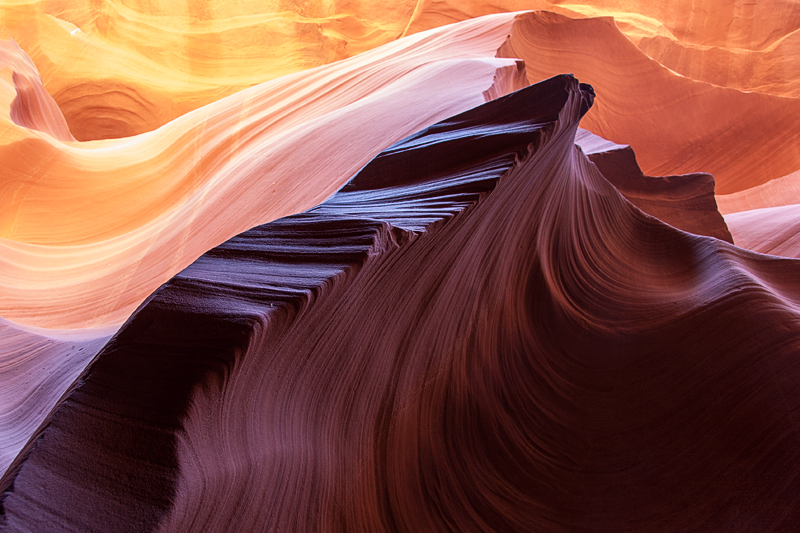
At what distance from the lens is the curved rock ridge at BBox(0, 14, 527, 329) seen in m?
0.97

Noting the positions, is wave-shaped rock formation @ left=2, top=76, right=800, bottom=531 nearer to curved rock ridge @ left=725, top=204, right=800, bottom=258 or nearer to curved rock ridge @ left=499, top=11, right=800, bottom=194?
curved rock ridge @ left=725, top=204, right=800, bottom=258

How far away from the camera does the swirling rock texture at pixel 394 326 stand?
1.18 ft

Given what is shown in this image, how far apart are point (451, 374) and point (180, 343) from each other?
34 cm

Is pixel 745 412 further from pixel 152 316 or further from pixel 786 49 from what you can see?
pixel 786 49

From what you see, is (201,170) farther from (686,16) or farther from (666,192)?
(686,16)

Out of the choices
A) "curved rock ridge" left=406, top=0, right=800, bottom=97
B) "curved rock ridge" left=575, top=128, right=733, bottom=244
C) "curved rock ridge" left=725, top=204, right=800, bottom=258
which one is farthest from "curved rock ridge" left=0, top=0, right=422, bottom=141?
"curved rock ridge" left=725, top=204, right=800, bottom=258

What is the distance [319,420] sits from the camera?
47 cm

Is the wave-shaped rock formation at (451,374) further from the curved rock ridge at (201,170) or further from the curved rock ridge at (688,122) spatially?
the curved rock ridge at (688,122)

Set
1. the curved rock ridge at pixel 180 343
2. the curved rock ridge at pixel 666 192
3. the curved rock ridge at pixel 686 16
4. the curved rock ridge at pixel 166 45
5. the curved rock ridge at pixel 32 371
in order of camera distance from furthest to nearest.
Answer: the curved rock ridge at pixel 686 16 → the curved rock ridge at pixel 166 45 → the curved rock ridge at pixel 666 192 → the curved rock ridge at pixel 32 371 → the curved rock ridge at pixel 180 343

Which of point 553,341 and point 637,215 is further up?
point 637,215

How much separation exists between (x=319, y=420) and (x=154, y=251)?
0.72 metres

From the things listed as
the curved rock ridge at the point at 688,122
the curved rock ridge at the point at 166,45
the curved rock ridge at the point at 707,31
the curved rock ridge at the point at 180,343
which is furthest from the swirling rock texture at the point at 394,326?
the curved rock ridge at the point at 707,31

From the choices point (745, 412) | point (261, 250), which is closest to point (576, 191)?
point (745, 412)

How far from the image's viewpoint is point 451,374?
→ 24.5 inches
